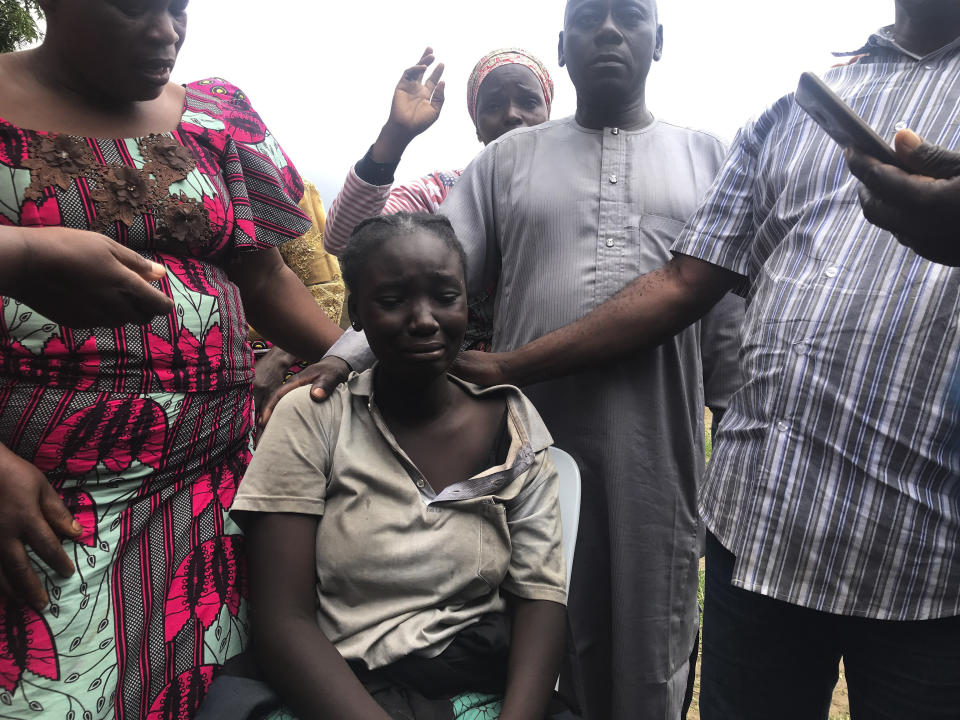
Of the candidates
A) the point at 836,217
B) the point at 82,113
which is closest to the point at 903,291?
the point at 836,217

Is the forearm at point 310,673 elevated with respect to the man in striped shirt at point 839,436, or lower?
lower

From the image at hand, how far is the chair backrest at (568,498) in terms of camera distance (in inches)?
69.2

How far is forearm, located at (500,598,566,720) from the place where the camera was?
1.35 m

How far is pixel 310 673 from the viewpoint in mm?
1297

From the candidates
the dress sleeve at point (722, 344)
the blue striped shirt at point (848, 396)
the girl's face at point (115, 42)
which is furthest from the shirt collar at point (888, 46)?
the girl's face at point (115, 42)

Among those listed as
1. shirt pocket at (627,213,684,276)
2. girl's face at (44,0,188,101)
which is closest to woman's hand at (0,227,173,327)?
girl's face at (44,0,188,101)

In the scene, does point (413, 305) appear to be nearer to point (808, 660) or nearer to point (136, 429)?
point (136, 429)

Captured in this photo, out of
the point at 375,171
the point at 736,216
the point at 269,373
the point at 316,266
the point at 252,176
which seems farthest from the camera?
the point at 316,266

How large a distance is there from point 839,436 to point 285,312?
1249 mm

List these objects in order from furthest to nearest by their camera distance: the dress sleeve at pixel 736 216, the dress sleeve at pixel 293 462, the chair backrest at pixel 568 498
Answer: the chair backrest at pixel 568 498
the dress sleeve at pixel 736 216
the dress sleeve at pixel 293 462

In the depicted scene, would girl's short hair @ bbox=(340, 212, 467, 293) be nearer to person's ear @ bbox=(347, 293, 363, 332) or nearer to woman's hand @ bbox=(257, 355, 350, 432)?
person's ear @ bbox=(347, 293, 363, 332)

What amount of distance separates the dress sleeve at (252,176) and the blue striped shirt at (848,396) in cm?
107

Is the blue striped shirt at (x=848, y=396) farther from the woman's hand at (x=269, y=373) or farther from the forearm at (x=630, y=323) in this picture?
the woman's hand at (x=269, y=373)

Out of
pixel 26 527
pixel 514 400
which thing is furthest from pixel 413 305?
pixel 26 527
